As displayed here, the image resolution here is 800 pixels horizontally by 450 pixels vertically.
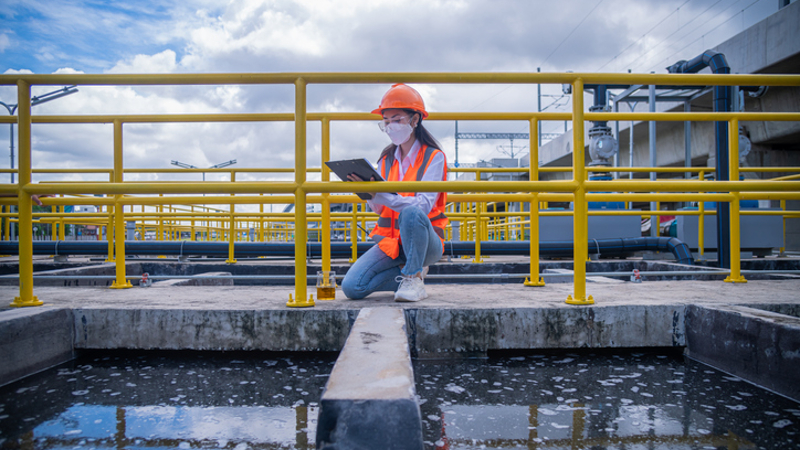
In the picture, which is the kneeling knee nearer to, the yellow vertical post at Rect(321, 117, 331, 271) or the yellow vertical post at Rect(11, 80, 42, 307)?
the yellow vertical post at Rect(321, 117, 331, 271)

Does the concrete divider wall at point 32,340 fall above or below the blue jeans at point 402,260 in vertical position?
below

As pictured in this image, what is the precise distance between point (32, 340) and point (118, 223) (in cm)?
134

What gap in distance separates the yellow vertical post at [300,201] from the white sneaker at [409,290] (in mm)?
425

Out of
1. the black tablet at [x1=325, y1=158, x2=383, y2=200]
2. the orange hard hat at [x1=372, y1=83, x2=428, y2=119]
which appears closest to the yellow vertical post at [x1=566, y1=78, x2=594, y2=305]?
the orange hard hat at [x1=372, y1=83, x2=428, y2=119]

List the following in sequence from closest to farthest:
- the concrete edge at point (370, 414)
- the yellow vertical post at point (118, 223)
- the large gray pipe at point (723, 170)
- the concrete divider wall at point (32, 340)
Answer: the concrete edge at point (370, 414) → the concrete divider wall at point (32, 340) → the yellow vertical post at point (118, 223) → the large gray pipe at point (723, 170)

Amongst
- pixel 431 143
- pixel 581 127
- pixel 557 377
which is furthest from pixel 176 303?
pixel 581 127

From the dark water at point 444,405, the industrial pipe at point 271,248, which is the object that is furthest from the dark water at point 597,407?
the industrial pipe at point 271,248

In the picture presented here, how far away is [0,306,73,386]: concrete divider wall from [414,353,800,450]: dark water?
1.55 meters

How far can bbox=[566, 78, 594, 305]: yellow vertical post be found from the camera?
2086mm

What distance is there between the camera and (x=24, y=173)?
2.23 m

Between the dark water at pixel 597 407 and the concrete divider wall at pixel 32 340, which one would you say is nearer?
the dark water at pixel 597 407

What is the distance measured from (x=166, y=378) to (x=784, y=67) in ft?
43.9

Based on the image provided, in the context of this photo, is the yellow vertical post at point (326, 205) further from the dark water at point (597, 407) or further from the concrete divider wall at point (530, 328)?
the dark water at point (597, 407)

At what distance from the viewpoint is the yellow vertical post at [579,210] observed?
209cm
